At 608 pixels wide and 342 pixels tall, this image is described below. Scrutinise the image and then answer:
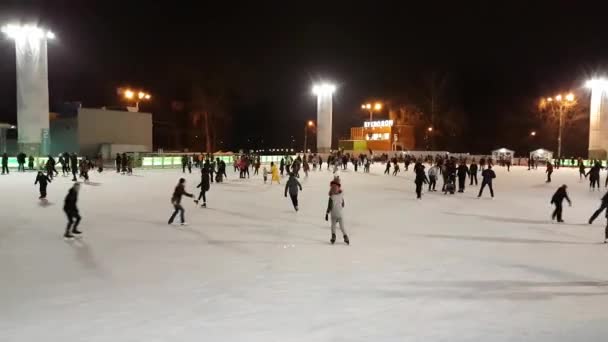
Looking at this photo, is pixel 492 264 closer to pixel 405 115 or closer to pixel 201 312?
pixel 201 312

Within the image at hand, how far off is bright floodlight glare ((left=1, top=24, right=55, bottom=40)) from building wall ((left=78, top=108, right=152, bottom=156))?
326 inches

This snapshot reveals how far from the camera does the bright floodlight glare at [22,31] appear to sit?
101 ft

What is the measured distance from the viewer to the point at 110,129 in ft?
133

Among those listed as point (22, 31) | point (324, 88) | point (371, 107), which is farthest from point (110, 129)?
point (371, 107)

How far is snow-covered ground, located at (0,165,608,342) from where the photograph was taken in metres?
5.00

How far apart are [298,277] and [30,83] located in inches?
1201

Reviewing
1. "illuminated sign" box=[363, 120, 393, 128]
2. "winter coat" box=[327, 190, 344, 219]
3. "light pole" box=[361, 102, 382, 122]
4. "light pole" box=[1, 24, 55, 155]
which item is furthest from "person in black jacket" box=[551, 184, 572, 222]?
"illuminated sign" box=[363, 120, 393, 128]

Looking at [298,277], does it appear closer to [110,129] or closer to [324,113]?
[110,129]

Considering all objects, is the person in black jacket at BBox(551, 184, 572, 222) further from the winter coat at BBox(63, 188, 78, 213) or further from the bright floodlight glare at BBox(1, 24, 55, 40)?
the bright floodlight glare at BBox(1, 24, 55, 40)

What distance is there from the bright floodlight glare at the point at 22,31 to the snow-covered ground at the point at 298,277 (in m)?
22.3

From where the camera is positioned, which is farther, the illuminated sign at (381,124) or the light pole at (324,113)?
the illuminated sign at (381,124)

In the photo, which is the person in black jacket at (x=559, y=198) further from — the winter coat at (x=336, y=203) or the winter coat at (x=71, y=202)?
the winter coat at (x=71, y=202)

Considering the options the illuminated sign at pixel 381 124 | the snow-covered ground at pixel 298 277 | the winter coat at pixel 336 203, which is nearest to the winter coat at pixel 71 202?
the snow-covered ground at pixel 298 277

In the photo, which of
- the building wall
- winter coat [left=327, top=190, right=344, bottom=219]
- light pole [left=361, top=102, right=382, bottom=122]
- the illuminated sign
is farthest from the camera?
the illuminated sign
